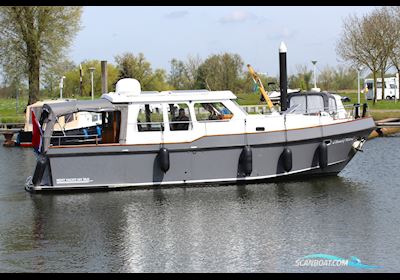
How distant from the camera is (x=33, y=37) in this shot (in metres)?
44.1

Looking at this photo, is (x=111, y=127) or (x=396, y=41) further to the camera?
(x=396, y=41)

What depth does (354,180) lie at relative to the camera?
1994cm

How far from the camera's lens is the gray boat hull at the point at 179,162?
18266 mm

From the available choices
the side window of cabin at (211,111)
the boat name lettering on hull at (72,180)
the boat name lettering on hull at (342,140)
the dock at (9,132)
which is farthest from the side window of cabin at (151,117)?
the dock at (9,132)

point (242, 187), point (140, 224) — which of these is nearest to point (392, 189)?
point (242, 187)

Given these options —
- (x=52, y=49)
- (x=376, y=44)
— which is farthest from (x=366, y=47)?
(x=52, y=49)

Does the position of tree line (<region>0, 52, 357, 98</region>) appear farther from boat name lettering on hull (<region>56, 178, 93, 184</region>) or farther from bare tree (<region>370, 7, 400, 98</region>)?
boat name lettering on hull (<region>56, 178, 93, 184</region>)

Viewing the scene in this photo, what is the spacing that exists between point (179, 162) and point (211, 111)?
1.74m

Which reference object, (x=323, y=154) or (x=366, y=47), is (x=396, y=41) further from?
(x=323, y=154)

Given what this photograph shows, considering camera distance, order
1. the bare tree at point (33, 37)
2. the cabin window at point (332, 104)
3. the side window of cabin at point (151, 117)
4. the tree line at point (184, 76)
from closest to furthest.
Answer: the side window of cabin at point (151, 117)
the cabin window at point (332, 104)
the bare tree at point (33, 37)
the tree line at point (184, 76)

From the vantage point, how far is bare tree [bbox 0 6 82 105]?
44125 millimetres

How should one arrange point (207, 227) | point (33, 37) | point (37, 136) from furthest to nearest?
point (33, 37) < point (37, 136) < point (207, 227)

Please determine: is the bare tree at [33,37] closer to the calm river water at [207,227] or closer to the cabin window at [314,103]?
the calm river water at [207,227]

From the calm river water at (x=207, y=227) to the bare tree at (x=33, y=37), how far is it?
25.3 m
